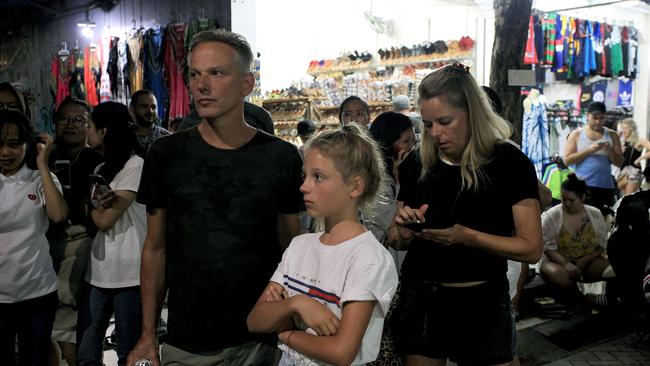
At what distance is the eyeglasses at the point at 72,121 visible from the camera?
3.81 m

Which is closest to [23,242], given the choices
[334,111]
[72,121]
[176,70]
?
[72,121]

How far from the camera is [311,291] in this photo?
1.90m

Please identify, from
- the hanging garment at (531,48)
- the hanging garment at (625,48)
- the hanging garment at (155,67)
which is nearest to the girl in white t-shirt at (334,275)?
the hanging garment at (155,67)

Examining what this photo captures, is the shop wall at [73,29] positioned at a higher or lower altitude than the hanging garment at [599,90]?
higher

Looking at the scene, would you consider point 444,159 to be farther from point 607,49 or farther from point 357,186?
point 607,49

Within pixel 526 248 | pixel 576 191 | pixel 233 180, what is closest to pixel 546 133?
pixel 576 191

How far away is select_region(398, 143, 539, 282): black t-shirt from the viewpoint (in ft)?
7.43

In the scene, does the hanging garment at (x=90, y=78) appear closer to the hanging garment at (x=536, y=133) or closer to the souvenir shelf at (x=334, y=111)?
the souvenir shelf at (x=334, y=111)

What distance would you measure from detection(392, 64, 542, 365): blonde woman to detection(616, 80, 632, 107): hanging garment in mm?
10052

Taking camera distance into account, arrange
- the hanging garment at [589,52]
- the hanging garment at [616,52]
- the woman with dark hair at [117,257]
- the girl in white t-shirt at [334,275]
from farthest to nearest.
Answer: the hanging garment at [616,52] < the hanging garment at [589,52] < the woman with dark hair at [117,257] < the girl in white t-shirt at [334,275]

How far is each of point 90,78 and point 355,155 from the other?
904 centimetres

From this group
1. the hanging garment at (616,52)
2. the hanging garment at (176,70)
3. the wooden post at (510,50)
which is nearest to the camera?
the wooden post at (510,50)

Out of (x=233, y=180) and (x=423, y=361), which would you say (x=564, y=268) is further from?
(x=233, y=180)

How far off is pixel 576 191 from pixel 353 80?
3.97m
